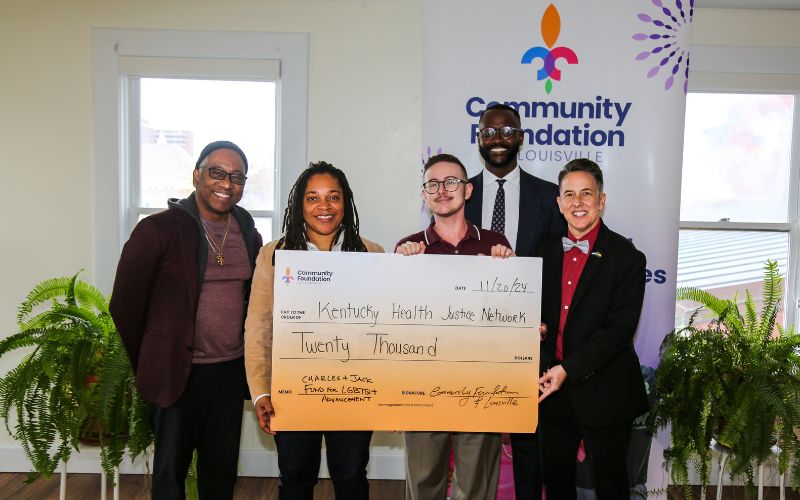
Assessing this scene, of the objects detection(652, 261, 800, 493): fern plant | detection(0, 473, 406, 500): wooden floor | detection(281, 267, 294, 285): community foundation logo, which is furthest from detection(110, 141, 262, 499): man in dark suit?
detection(652, 261, 800, 493): fern plant

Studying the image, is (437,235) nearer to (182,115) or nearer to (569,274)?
(569,274)

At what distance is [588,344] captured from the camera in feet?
7.54

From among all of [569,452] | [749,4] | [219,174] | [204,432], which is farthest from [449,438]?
[749,4]

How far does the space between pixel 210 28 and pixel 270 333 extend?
2313 mm

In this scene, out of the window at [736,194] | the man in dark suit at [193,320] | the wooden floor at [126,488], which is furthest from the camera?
the window at [736,194]

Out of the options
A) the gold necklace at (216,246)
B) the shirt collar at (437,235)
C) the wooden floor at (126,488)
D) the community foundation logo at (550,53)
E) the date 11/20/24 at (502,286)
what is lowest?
the wooden floor at (126,488)

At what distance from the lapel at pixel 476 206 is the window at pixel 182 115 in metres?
1.41

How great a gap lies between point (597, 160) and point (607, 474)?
1.44m

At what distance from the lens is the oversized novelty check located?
2.31 meters

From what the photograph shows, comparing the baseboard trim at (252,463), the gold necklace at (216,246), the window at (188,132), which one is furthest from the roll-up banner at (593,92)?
the baseboard trim at (252,463)

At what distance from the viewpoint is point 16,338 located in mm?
2982

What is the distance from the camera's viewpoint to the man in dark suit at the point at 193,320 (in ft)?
7.82

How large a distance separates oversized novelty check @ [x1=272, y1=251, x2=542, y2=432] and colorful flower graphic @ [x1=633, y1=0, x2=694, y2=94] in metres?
1.36

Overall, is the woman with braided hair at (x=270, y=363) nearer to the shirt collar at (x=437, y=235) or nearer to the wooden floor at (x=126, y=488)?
the shirt collar at (x=437, y=235)
